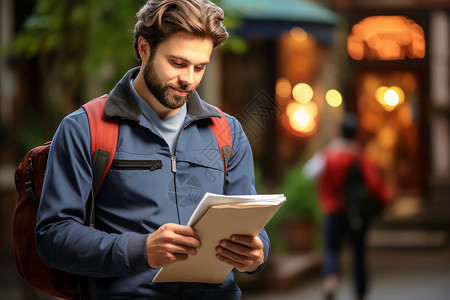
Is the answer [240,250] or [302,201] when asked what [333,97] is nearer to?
[302,201]

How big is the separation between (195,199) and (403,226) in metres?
13.1

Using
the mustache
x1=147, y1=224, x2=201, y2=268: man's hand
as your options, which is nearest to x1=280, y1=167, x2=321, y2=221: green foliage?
the mustache

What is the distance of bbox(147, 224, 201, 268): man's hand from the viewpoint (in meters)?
2.23

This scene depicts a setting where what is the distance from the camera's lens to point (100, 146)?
95.3 inches

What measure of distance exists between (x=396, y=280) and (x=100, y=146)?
885cm

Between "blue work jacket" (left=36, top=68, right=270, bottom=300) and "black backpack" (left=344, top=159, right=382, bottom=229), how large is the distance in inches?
214

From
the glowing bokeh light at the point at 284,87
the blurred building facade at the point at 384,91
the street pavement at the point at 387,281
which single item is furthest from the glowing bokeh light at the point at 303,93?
the street pavement at the point at 387,281

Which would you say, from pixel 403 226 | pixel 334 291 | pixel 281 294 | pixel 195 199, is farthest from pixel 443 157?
pixel 195 199

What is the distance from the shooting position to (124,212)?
245cm

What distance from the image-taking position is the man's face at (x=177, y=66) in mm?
2436

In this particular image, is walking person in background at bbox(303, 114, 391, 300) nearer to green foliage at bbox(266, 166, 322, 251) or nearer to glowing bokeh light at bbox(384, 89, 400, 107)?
green foliage at bbox(266, 166, 322, 251)

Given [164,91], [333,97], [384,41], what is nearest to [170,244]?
[164,91]

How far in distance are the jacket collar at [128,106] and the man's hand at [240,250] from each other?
1.48 ft

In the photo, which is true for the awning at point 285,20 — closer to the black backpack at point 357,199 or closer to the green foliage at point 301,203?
the green foliage at point 301,203
